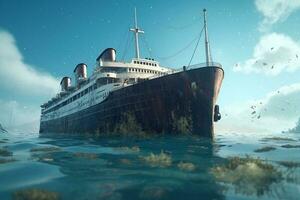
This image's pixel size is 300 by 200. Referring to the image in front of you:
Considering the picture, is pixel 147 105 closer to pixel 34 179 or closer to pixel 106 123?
pixel 106 123

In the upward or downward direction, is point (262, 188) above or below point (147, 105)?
below

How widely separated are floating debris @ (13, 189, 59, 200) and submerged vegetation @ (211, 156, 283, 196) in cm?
576

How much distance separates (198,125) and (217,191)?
16.1m

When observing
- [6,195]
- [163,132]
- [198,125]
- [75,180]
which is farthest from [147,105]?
[6,195]

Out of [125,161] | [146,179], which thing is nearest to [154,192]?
[146,179]

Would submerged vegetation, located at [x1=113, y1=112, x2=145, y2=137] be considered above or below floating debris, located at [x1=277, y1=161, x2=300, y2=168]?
above

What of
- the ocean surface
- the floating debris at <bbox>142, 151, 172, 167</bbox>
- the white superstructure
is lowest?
the ocean surface

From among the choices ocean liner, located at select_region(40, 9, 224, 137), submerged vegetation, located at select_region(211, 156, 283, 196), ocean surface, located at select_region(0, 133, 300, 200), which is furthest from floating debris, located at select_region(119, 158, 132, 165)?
ocean liner, located at select_region(40, 9, 224, 137)

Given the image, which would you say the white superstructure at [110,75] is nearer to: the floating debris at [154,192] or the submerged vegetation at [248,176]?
the submerged vegetation at [248,176]

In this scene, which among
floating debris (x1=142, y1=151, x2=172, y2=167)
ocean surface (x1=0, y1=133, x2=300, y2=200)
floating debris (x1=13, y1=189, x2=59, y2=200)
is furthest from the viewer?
floating debris (x1=142, y1=151, x2=172, y2=167)

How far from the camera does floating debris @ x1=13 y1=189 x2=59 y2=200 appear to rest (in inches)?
294

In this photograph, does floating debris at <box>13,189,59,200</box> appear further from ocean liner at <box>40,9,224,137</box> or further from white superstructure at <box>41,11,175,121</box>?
white superstructure at <box>41,11,175,121</box>

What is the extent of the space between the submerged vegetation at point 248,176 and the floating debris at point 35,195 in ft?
18.9

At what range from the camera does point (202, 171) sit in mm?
10891
